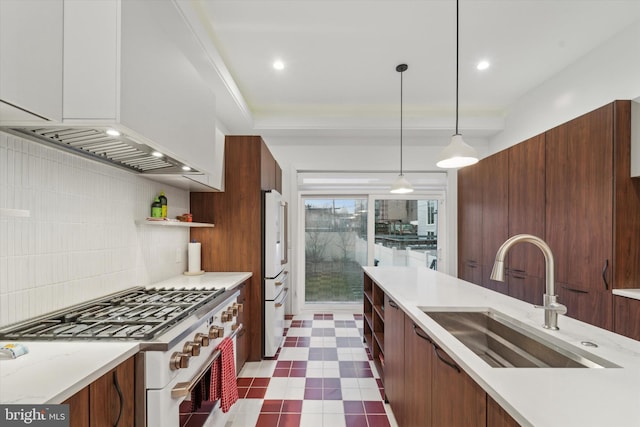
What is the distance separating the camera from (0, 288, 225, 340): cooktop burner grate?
3.72 ft

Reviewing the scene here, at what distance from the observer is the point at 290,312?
431 centimetres

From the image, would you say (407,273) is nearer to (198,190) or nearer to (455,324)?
(455,324)

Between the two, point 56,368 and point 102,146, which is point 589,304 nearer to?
point 56,368

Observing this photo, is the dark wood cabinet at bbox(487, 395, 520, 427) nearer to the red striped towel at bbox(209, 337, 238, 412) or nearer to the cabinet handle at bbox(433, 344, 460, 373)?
the cabinet handle at bbox(433, 344, 460, 373)

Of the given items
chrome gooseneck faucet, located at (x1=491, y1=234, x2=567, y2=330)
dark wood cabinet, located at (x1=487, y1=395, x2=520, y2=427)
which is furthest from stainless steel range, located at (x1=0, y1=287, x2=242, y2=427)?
chrome gooseneck faucet, located at (x1=491, y1=234, x2=567, y2=330)

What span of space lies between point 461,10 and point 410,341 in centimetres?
239

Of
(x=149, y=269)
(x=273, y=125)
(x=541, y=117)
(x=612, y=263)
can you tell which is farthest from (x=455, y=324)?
(x=273, y=125)

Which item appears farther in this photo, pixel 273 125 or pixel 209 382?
pixel 273 125

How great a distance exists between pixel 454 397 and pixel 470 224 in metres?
3.29

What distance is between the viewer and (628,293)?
1.91 metres

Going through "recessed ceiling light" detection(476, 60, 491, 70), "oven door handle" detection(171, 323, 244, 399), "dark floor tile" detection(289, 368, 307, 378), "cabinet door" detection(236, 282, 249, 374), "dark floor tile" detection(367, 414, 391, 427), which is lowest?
"dark floor tile" detection(289, 368, 307, 378)

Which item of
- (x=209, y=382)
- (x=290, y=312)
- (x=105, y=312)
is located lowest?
(x=290, y=312)

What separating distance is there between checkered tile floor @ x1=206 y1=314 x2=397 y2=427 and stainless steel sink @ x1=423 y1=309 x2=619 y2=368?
0.89m

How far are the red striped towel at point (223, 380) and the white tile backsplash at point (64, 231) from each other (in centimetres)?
82
